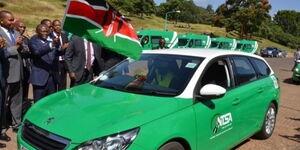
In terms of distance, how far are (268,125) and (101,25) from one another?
3.38 metres

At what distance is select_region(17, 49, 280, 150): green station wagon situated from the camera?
379 cm

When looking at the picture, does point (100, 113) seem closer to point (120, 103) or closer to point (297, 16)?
point (120, 103)

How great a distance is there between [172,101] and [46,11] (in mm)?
72890

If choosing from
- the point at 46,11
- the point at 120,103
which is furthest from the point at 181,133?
the point at 46,11

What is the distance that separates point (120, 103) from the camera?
171 inches

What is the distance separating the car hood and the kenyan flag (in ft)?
2.61

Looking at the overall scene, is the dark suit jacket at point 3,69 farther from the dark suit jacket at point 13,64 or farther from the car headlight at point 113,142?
the car headlight at point 113,142

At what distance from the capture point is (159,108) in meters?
4.18

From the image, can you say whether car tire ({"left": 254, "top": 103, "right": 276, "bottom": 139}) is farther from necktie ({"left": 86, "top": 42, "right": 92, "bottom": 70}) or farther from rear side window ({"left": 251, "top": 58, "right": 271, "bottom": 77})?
necktie ({"left": 86, "top": 42, "right": 92, "bottom": 70})

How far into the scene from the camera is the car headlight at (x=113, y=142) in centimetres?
363

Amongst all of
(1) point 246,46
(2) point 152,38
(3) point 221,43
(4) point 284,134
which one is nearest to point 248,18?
(1) point 246,46

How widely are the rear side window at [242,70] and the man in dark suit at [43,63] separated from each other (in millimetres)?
2975

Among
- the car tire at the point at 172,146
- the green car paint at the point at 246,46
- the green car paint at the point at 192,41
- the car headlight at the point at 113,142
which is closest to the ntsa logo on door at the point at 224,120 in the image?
the car tire at the point at 172,146

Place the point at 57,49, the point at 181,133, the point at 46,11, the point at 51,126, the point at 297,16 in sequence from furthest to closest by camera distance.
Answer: the point at 297,16 → the point at 46,11 → the point at 57,49 → the point at 181,133 → the point at 51,126
